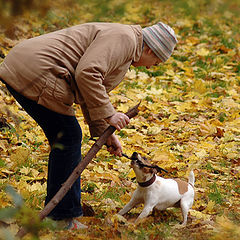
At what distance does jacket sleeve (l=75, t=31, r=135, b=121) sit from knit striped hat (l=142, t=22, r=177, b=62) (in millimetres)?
202

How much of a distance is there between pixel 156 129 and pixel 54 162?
253cm

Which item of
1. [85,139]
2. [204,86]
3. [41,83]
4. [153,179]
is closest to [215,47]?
[204,86]

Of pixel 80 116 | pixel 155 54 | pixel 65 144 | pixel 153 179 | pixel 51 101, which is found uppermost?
pixel 155 54

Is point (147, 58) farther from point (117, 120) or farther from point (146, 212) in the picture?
point (146, 212)

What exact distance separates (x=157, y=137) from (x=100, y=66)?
268cm

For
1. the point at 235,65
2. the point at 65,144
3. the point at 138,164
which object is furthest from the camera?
the point at 235,65

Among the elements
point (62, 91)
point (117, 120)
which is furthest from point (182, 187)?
point (62, 91)

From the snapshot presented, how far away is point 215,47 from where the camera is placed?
27.6 feet

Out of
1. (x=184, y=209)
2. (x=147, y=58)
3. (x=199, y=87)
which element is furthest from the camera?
(x=199, y=87)

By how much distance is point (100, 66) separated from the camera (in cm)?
237

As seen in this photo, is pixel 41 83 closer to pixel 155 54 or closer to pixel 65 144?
pixel 65 144

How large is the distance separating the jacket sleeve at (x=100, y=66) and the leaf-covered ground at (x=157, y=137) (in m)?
0.18

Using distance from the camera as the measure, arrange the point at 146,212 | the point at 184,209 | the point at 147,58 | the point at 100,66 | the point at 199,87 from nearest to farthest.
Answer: the point at 100,66
the point at 147,58
the point at 146,212
the point at 184,209
the point at 199,87

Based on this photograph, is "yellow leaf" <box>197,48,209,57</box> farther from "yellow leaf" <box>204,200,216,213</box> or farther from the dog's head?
the dog's head
